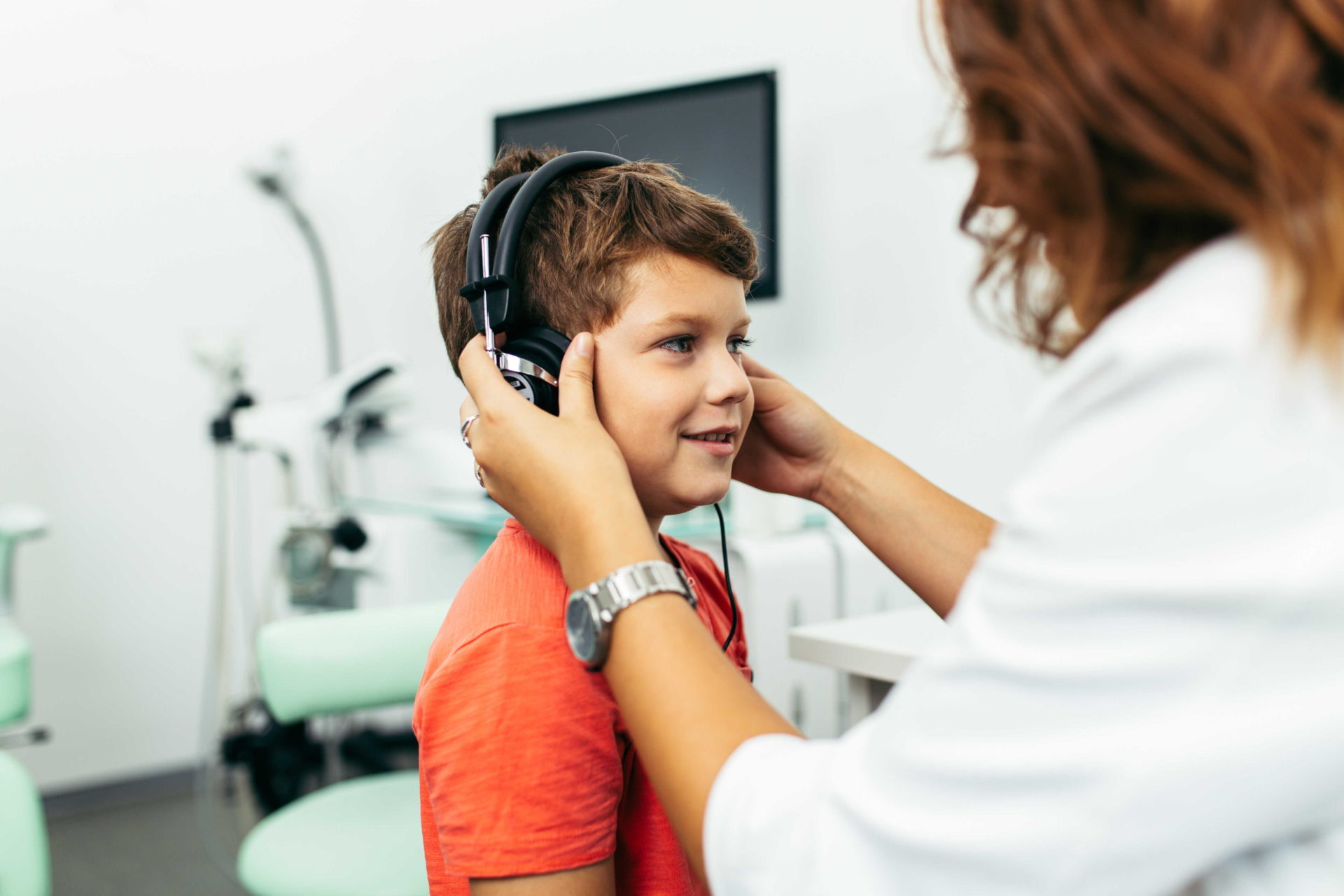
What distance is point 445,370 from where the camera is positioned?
→ 3.09 meters

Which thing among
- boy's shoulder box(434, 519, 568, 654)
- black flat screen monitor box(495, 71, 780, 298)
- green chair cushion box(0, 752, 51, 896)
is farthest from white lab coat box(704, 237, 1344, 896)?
black flat screen monitor box(495, 71, 780, 298)

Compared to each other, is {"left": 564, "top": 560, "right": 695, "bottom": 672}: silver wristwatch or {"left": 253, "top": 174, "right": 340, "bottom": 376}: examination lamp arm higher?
{"left": 253, "top": 174, "right": 340, "bottom": 376}: examination lamp arm

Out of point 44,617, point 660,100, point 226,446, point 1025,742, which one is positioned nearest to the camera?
point 1025,742

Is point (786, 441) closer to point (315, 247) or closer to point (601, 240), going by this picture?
point (601, 240)

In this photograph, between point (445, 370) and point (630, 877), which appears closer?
point (630, 877)

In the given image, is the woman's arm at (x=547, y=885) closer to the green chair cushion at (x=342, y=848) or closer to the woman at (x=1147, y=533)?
the woman at (x=1147, y=533)

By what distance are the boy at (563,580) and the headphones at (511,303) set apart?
6 centimetres

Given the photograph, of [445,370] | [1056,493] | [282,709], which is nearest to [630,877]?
[1056,493]

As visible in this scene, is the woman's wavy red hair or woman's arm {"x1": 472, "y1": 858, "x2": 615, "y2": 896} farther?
woman's arm {"x1": 472, "y1": 858, "x2": 615, "y2": 896}

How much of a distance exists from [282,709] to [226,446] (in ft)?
5.62

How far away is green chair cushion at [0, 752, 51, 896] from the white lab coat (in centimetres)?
84

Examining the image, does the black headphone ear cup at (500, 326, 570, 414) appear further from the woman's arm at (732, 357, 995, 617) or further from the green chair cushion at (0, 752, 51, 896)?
the green chair cushion at (0, 752, 51, 896)

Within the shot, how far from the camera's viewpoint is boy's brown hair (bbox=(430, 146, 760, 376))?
816 millimetres

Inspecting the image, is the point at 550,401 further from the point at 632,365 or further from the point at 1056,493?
the point at 1056,493
